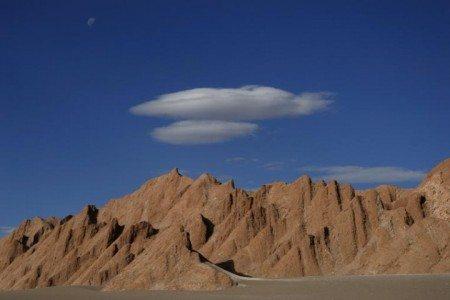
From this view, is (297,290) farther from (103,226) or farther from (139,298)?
(103,226)

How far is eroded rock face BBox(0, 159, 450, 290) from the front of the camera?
75.2 m

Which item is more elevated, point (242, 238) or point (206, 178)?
point (206, 178)

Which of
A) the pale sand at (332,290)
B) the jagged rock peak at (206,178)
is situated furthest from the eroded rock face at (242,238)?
the pale sand at (332,290)

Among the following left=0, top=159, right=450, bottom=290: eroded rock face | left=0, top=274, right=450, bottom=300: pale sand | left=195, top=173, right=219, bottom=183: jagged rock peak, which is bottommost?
left=0, top=274, right=450, bottom=300: pale sand

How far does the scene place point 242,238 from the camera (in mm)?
98625

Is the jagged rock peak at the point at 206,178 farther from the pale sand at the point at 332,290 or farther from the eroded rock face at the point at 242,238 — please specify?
the pale sand at the point at 332,290

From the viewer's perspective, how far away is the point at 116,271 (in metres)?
92.8

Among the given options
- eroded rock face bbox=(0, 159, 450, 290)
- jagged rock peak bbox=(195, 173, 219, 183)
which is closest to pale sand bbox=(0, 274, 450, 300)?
eroded rock face bbox=(0, 159, 450, 290)

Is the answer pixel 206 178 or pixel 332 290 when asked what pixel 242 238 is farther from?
pixel 332 290

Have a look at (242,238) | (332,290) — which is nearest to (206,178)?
(242,238)

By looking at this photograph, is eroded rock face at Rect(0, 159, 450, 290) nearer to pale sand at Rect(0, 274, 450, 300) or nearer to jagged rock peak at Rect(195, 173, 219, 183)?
jagged rock peak at Rect(195, 173, 219, 183)

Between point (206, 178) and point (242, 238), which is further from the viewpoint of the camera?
point (206, 178)

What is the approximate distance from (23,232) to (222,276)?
85801 millimetres

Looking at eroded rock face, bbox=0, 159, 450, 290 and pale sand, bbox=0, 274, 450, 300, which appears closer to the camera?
pale sand, bbox=0, 274, 450, 300
